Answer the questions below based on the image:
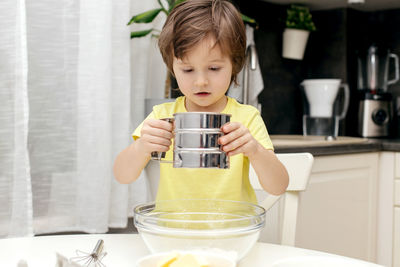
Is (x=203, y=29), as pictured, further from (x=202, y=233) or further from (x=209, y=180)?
(x=202, y=233)

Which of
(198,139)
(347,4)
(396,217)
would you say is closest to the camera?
(198,139)

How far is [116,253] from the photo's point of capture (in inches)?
29.4

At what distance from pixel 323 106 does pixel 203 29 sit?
1.82 metres

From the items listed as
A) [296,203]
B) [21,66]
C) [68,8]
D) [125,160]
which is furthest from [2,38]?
[296,203]

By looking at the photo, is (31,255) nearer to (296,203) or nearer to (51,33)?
(296,203)

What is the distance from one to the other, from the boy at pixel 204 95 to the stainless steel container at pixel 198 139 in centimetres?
10

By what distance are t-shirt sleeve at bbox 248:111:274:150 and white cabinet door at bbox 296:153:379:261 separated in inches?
38.2

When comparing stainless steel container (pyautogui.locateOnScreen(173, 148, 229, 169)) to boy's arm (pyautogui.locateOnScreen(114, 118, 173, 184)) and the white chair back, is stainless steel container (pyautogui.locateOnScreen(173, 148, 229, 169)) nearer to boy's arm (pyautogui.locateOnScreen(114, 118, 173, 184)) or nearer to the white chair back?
boy's arm (pyautogui.locateOnScreen(114, 118, 173, 184))

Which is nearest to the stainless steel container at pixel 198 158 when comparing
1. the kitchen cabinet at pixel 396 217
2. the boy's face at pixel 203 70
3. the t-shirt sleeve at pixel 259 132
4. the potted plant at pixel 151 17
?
the boy's face at pixel 203 70

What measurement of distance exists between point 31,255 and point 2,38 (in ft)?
2.78

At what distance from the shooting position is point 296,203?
1.10 metres

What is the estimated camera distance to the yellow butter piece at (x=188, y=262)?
50 centimetres

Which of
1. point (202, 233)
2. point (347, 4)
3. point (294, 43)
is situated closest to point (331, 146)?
point (294, 43)

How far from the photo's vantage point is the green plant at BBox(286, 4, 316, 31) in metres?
2.58
